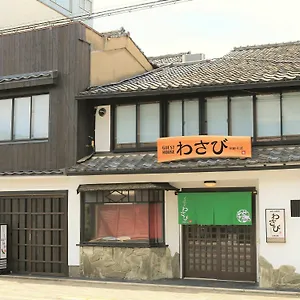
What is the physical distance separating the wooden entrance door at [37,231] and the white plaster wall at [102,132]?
201cm

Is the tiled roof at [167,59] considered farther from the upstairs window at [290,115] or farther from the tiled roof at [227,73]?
the upstairs window at [290,115]

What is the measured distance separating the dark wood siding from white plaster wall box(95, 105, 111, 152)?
594 mm

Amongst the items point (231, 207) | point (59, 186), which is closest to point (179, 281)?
point (231, 207)

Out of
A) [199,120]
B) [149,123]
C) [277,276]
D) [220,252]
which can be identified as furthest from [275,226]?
[149,123]

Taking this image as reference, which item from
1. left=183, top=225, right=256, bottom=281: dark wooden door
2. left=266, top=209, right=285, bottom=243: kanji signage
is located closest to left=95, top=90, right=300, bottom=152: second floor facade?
left=266, top=209, right=285, bottom=243: kanji signage

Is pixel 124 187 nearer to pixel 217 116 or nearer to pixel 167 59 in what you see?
pixel 217 116

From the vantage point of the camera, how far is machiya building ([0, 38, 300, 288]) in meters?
14.7

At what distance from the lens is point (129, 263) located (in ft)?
53.6

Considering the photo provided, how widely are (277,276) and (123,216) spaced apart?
5.15 m

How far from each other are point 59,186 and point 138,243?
3349mm

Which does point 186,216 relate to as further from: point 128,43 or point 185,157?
point 128,43

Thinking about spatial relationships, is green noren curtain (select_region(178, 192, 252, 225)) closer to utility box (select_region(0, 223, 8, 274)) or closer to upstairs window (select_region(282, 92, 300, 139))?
upstairs window (select_region(282, 92, 300, 139))

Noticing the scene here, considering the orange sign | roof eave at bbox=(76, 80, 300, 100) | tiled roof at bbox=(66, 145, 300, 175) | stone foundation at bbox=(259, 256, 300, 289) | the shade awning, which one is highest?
roof eave at bbox=(76, 80, 300, 100)

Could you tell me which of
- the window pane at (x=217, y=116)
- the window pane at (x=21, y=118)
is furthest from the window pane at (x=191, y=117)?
the window pane at (x=21, y=118)
